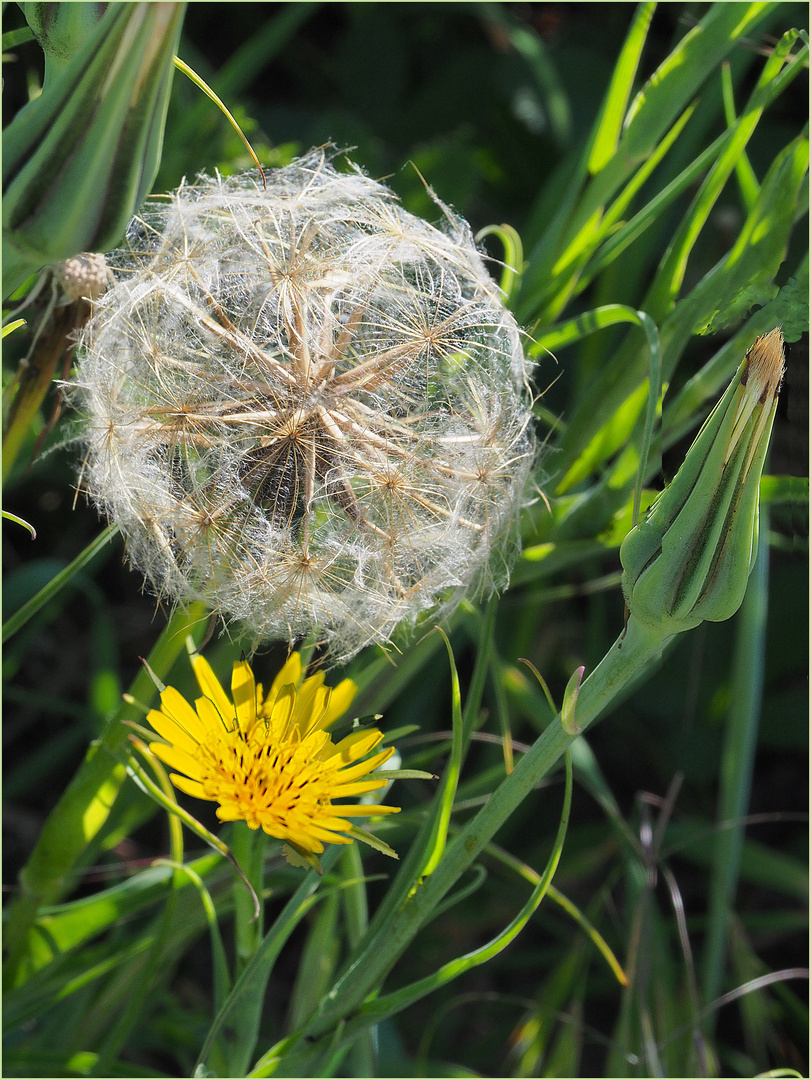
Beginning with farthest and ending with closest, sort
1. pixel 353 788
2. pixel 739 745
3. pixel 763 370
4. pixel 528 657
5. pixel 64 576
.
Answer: pixel 528 657, pixel 739 745, pixel 64 576, pixel 353 788, pixel 763 370

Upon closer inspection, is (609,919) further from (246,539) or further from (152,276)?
(152,276)

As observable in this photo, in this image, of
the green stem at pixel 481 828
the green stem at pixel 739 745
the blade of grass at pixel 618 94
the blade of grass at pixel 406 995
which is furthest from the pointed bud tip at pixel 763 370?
the green stem at pixel 739 745

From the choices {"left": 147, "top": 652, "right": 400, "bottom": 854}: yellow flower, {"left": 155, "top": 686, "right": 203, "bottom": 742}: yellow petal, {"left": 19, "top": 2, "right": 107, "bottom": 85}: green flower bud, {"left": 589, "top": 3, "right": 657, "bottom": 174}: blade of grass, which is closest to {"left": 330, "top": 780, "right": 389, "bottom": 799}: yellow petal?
{"left": 147, "top": 652, "right": 400, "bottom": 854}: yellow flower

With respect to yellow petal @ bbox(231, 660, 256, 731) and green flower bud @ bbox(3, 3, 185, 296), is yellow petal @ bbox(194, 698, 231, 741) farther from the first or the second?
green flower bud @ bbox(3, 3, 185, 296)

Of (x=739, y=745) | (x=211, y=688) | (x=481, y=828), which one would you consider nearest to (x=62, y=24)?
(x=211, y=688)

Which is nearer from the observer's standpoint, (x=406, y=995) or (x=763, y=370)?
(x=763, y=370)

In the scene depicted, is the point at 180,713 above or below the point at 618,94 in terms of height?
below

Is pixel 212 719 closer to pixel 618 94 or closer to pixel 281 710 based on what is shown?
pixel 281 710
